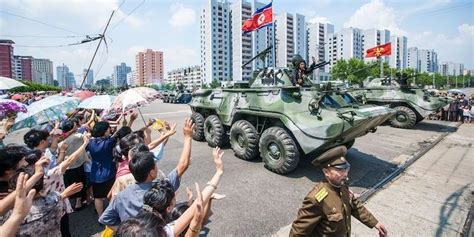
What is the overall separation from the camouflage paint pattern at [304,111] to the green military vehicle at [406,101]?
521 cm

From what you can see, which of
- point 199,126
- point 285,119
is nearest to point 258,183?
point 285,119

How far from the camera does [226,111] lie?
814 cm

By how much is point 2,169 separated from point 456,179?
7537mm

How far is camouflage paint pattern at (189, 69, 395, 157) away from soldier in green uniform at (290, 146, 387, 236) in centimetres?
320

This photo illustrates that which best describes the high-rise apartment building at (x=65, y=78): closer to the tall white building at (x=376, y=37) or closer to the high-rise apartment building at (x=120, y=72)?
the high-rise apartment building at (x=120, y=72)

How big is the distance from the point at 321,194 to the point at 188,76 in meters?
107

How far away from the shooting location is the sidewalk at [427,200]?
161 inches

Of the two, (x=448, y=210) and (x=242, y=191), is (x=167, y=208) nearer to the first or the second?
(x=242, y=191)

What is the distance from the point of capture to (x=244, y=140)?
727cm

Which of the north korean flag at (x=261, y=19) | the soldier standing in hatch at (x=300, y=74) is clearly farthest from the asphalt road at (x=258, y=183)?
the north korean flag at (x=261, y=19)

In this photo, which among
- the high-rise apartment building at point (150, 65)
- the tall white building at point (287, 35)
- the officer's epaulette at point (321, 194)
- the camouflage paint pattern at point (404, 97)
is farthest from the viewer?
the high-rise apartment building at point (150, 65)

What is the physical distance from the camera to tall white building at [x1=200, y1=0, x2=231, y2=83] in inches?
3135

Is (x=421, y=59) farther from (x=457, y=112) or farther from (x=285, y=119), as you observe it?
(x=285, y=119)

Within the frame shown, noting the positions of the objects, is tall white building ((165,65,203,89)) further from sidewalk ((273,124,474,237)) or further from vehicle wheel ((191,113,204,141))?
sidewalk ((273,124,474,237))
